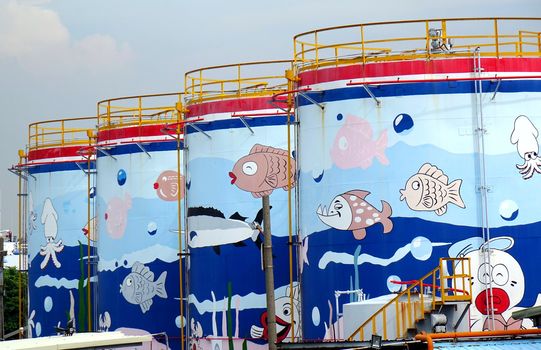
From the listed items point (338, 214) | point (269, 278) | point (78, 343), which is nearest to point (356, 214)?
point (338, 214)

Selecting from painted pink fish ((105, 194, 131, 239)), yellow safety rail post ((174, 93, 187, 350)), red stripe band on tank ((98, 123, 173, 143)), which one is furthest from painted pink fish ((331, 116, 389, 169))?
painted pink fish ((105, 194, 131, 239))

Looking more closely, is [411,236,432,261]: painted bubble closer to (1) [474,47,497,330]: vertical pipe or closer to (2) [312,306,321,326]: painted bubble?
(1) [474,47,497,330]: vertical pipe

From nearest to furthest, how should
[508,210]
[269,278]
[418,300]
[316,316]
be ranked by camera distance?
[269,278] < [418,300] < [508,210] < [316,316]

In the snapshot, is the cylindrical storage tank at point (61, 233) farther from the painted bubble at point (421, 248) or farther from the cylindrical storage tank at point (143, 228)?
the painted bubble at point (421, 248)

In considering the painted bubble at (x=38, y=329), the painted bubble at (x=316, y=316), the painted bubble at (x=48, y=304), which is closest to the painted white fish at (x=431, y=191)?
the painted bubble at (x=316, y=316)

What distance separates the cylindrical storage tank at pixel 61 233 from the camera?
1886 inches

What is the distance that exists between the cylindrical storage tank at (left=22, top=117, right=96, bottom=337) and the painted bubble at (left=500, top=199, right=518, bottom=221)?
70.6 ft

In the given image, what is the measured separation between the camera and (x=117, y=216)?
43.2 m

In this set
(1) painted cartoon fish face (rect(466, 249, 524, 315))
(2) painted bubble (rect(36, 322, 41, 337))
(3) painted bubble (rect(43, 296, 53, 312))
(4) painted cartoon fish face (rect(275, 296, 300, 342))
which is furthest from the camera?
(2) painted bubble (rect(36, 322, 41, 337))

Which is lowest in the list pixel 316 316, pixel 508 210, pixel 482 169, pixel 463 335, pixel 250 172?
pixel 316 316

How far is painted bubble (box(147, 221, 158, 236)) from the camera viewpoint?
42.4 m

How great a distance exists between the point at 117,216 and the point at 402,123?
1606 cm

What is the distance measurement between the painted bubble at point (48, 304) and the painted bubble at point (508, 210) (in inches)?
957

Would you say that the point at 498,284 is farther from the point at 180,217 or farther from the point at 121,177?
the point at 121,177
